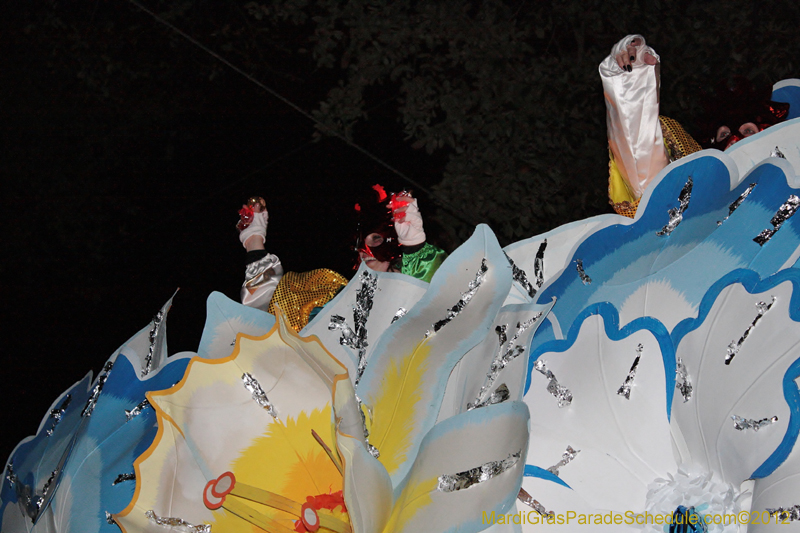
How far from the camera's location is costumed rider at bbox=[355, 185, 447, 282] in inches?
52.5

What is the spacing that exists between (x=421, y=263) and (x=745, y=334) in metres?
0.67

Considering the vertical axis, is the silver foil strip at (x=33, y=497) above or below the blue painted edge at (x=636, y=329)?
below

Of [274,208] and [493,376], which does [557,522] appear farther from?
[274,208]

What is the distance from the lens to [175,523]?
2.65ft

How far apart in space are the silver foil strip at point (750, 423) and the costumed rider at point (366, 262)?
638 millimetres

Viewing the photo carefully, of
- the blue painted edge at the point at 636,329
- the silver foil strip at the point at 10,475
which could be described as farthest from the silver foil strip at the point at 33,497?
the blue painted edge at the point at 636,329

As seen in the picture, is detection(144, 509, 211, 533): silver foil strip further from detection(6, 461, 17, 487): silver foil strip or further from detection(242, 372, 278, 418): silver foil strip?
detection(6, 461, 17, 487): silver foil strip

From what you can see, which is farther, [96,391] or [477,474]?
[96,391]

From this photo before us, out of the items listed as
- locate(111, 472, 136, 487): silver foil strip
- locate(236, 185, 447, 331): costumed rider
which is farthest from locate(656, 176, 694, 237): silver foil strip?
locate(111, 472, 136, 487): silver foil strip

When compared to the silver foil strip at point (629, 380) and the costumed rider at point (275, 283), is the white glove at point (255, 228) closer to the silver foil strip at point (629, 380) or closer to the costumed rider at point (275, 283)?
the costumed rider at point (275, 283)

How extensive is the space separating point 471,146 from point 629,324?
65.7 inches

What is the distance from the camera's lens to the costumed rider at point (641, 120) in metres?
1.25

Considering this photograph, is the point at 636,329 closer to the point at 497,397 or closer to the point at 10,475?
the point at 497,397

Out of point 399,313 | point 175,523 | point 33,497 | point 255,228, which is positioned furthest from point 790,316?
point 255,228
